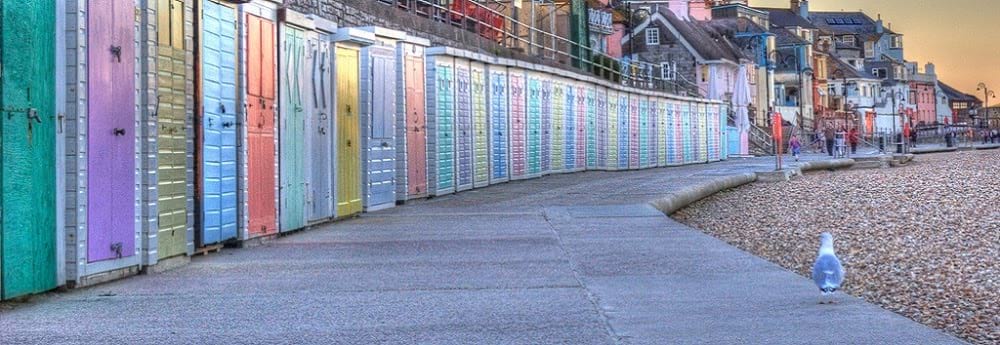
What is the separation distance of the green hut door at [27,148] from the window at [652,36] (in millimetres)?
70924

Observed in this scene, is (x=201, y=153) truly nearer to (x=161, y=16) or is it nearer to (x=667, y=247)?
(x=161, y=16)

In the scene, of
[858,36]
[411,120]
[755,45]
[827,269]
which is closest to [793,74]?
[755,45]

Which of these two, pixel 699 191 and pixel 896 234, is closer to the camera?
pixel 896 234

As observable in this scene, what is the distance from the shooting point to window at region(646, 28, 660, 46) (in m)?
77.7

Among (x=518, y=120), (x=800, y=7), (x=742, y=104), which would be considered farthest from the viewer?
(x=800, y=7)

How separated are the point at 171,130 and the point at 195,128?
2.70 feet

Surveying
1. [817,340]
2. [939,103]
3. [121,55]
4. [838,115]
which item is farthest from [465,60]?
[939,103]

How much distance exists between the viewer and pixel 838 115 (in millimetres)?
112750

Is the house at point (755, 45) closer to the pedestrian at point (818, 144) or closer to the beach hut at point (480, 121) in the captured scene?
the pedestrian at point (818, 144)

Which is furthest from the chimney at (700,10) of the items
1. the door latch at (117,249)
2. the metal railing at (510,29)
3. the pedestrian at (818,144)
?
the door latch at (117,249)

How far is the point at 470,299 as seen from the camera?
784cm

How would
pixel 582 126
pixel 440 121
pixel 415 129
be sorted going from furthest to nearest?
1. pixel 582 126
2. pixel 440 121
3. pixel 415 129

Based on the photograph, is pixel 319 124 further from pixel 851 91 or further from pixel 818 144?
pixel 851 91

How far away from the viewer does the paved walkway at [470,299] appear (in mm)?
6457
